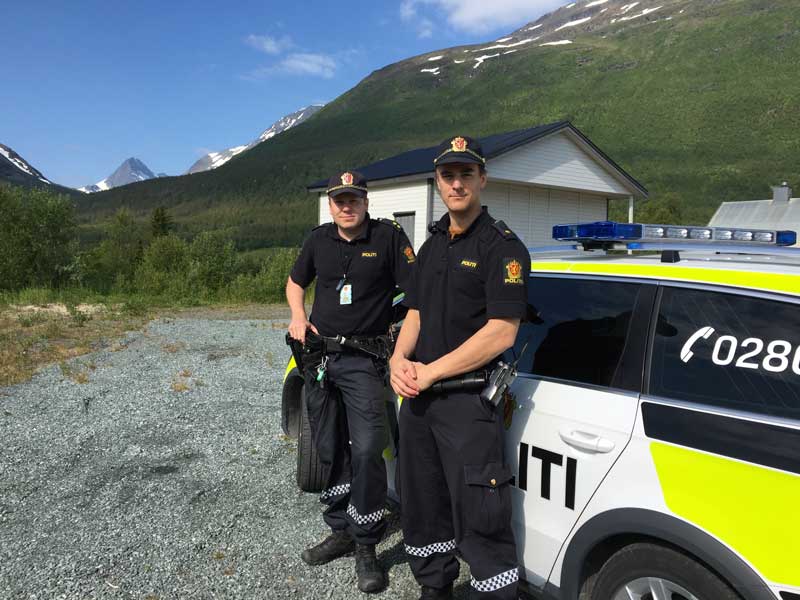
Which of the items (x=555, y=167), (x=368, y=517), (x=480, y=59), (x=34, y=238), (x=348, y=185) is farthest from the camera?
(x=480, y=59)

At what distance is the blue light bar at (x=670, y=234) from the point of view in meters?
2.46

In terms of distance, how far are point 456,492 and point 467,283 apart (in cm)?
83

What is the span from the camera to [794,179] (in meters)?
71.6

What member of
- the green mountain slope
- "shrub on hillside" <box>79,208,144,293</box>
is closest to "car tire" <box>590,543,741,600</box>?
"shrub on hillside" <box>79,208,144,293</box>

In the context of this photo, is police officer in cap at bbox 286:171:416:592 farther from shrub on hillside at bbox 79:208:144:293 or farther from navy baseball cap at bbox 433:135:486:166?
shrub on hillside at bbox 79:208:144:293

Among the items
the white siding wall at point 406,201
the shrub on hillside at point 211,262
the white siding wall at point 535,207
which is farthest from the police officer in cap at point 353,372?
the shrub on hillside at point 211,262

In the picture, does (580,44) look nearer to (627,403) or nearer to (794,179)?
(794,179)

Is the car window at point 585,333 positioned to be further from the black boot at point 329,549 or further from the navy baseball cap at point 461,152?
the black boot at point 329,549

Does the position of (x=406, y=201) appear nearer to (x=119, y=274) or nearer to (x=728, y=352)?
(x=119, y=274)

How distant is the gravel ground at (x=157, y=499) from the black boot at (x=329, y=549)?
61mm

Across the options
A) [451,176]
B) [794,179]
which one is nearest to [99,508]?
[451,176]

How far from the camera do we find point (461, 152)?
7.29 feet

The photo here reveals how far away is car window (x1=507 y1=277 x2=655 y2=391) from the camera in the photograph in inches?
79.8

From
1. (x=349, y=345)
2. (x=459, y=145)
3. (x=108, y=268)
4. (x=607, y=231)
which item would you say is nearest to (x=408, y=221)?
(x=349, y=345)
